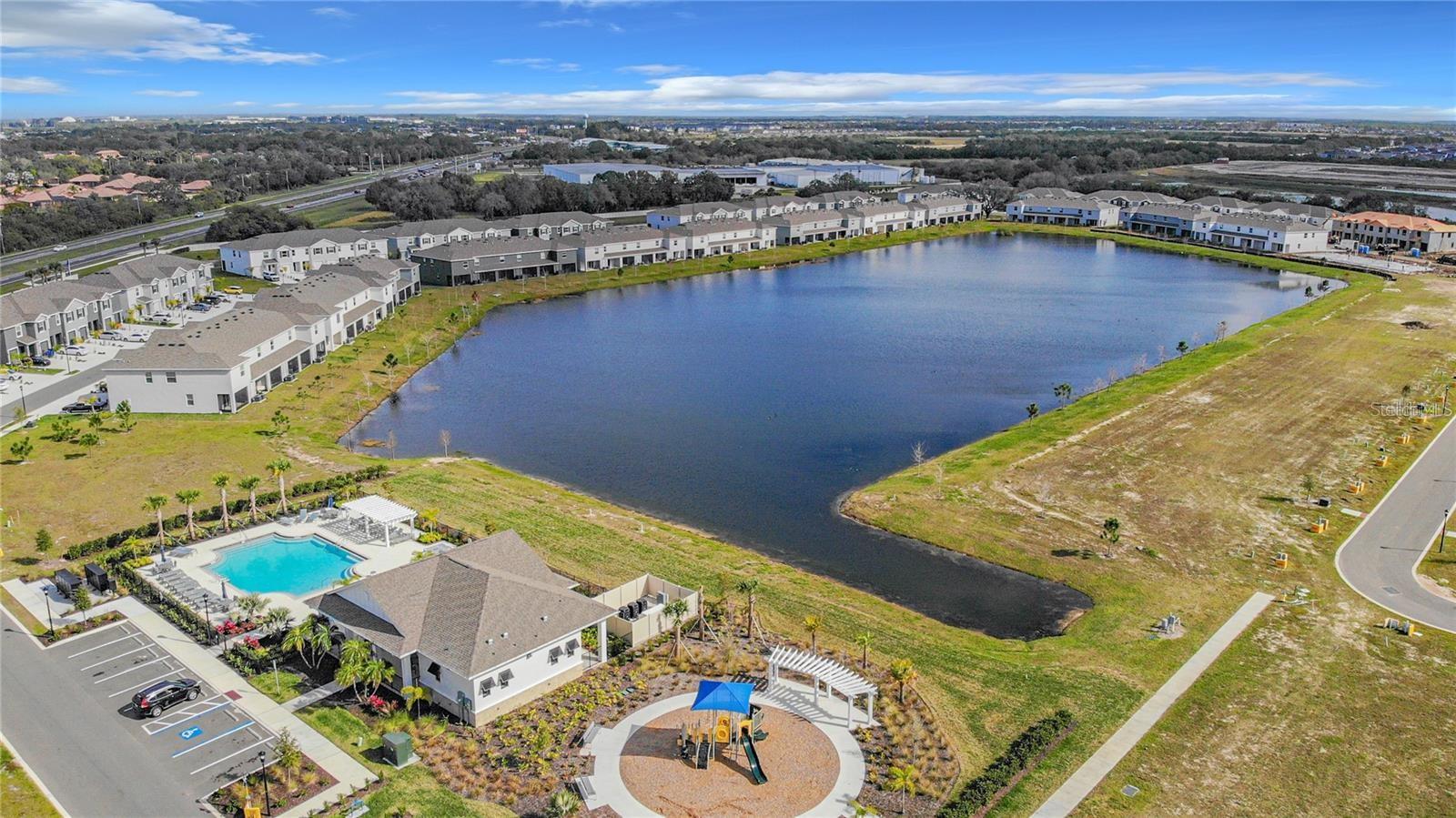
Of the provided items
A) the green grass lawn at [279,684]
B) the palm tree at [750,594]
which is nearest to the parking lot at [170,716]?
the green grass lawn at [279,684]

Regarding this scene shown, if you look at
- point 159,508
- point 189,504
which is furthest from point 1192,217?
point 159,508

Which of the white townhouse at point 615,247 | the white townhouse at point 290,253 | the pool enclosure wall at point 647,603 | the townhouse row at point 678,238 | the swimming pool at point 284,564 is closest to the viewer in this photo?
the pool enclosure wall at point 647,603

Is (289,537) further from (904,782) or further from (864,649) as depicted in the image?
(904,782)

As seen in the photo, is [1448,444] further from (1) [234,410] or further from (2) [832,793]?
(1) [234,410]

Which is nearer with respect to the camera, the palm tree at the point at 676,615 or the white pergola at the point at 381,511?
the palm tree at the point at 676,615

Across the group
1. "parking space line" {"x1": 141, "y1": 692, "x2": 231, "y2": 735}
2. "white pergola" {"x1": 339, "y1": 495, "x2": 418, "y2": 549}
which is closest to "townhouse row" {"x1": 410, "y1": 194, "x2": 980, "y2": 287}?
"white pergola" {"x1": 339, "y1": 495, "x2": 418, "y2": 549}

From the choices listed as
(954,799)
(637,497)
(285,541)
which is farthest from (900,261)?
(954,799)

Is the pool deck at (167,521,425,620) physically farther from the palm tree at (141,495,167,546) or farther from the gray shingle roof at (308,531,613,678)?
the gray shingle roof at (308,531,613,678)

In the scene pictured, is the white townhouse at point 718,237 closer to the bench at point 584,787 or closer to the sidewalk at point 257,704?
the sidewalk at point 257,704
